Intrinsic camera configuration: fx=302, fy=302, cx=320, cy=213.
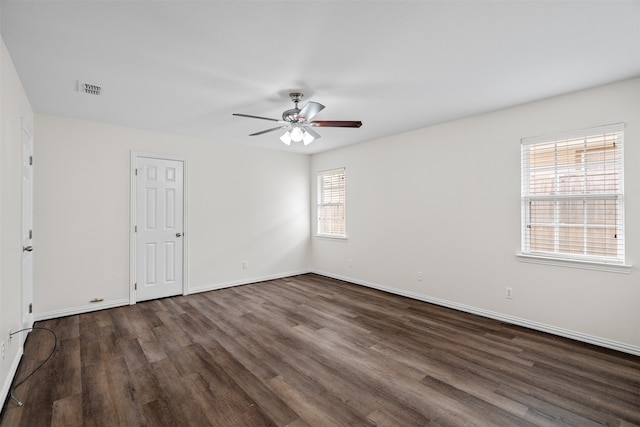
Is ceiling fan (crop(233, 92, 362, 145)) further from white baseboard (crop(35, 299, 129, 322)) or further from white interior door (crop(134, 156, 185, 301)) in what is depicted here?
white baseboard (crop(35, 299, 129, 322))

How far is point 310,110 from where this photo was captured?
9.37ft

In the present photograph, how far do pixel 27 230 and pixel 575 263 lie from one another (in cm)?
586

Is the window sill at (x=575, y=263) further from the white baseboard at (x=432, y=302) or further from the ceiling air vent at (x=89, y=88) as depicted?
the ceiling air vent at (x=89, y=88)

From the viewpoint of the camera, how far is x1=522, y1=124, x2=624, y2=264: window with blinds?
2.94 metres

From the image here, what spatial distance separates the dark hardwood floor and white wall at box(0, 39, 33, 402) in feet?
0.96

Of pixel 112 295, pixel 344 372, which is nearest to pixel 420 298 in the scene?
pixel 344 372

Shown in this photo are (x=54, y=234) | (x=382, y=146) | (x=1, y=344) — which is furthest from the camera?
(x=382, y=146)

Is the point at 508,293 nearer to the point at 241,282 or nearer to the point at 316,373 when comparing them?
the point at 316,373

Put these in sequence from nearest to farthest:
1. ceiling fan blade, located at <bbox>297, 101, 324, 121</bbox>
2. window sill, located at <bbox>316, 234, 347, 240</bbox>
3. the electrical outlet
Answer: ceiling fan blade, located at <bbox>297, 101, 324, 121</bbox> < the electrical outlet < window sill, located at <bbox>316, 234, 347, 240</bbox>

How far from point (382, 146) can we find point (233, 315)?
3458 mm

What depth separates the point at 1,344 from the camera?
211 cm

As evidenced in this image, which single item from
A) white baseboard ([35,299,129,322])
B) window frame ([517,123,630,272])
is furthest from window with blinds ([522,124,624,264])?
white baseboard ([35,299,129,322])

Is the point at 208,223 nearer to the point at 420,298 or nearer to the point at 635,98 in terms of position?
the point at 420,298

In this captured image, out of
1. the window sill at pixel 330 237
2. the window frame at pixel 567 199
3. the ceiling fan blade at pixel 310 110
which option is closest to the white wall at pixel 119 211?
the window sill at pixel 330 237
